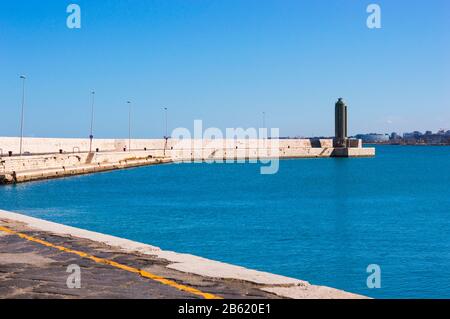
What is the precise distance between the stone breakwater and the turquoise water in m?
4.72

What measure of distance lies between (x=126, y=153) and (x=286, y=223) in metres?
55.4

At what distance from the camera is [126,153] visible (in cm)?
8119

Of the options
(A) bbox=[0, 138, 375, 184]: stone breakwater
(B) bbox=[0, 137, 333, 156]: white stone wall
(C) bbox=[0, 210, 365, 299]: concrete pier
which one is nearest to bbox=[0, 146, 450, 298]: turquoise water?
(A) bbox=[0, 138, 375, 184]: stone breakwater

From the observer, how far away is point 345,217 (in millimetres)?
32219

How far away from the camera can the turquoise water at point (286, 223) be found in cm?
1778

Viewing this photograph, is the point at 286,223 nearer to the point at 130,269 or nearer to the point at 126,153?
the point at 130,269

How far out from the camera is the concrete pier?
6402 millimetres

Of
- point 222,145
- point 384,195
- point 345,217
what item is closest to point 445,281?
point 345,217

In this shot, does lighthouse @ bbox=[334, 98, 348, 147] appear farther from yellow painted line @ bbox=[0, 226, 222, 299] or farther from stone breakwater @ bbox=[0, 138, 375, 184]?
yellow painted line @ bbox=[0, 226, 222, 299]

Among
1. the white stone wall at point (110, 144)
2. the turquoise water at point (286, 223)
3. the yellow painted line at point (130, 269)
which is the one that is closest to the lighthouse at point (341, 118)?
the white stone wall at point (110, 144)

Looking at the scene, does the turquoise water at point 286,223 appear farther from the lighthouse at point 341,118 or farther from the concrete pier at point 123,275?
the lighthouse at point 341,118

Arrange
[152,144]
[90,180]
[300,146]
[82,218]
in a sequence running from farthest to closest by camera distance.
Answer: [300,146], [152,144], [90,180], [82,218]

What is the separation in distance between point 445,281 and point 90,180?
145ft
